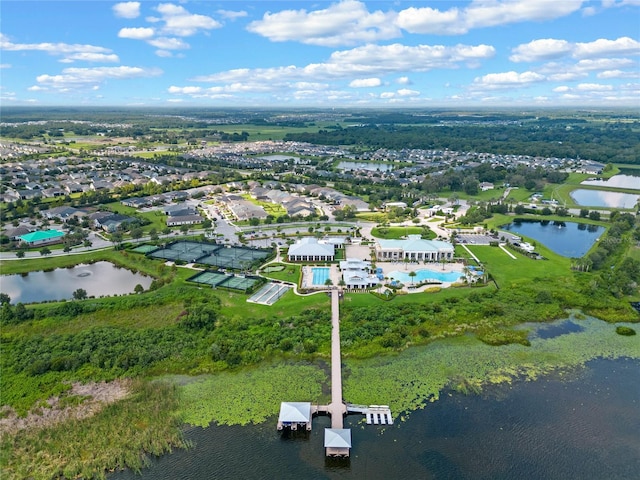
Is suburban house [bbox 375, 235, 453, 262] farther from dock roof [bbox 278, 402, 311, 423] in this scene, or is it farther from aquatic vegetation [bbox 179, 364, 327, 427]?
dock roof [bbox 278, 402, 311, 423]

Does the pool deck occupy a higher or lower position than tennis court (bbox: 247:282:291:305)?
higher

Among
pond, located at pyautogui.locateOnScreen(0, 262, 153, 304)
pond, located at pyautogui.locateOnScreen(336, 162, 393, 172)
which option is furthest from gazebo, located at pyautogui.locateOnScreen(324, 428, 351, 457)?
pond, located at pyautogui.locateOnScreen(336, 162, 393, 172)

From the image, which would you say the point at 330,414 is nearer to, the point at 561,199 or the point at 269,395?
the point at 269,395

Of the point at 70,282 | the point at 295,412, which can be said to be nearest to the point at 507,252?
the point at 295,412

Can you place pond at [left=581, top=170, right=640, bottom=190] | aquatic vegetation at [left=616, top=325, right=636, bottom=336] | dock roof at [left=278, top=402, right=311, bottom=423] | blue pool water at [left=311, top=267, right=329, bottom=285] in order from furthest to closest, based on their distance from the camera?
pond at [left=581, top=170, right=640, bottom=190] < blue pool water at [left=311, top=267, right=329, bottom=285] < aquatic vegetation at [left=616, top=325, right=636, bottom=336] < dock roof at [left=278, top=402, right=311, bottom=423]

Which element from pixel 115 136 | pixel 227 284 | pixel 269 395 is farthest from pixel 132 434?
pixel 115 136
